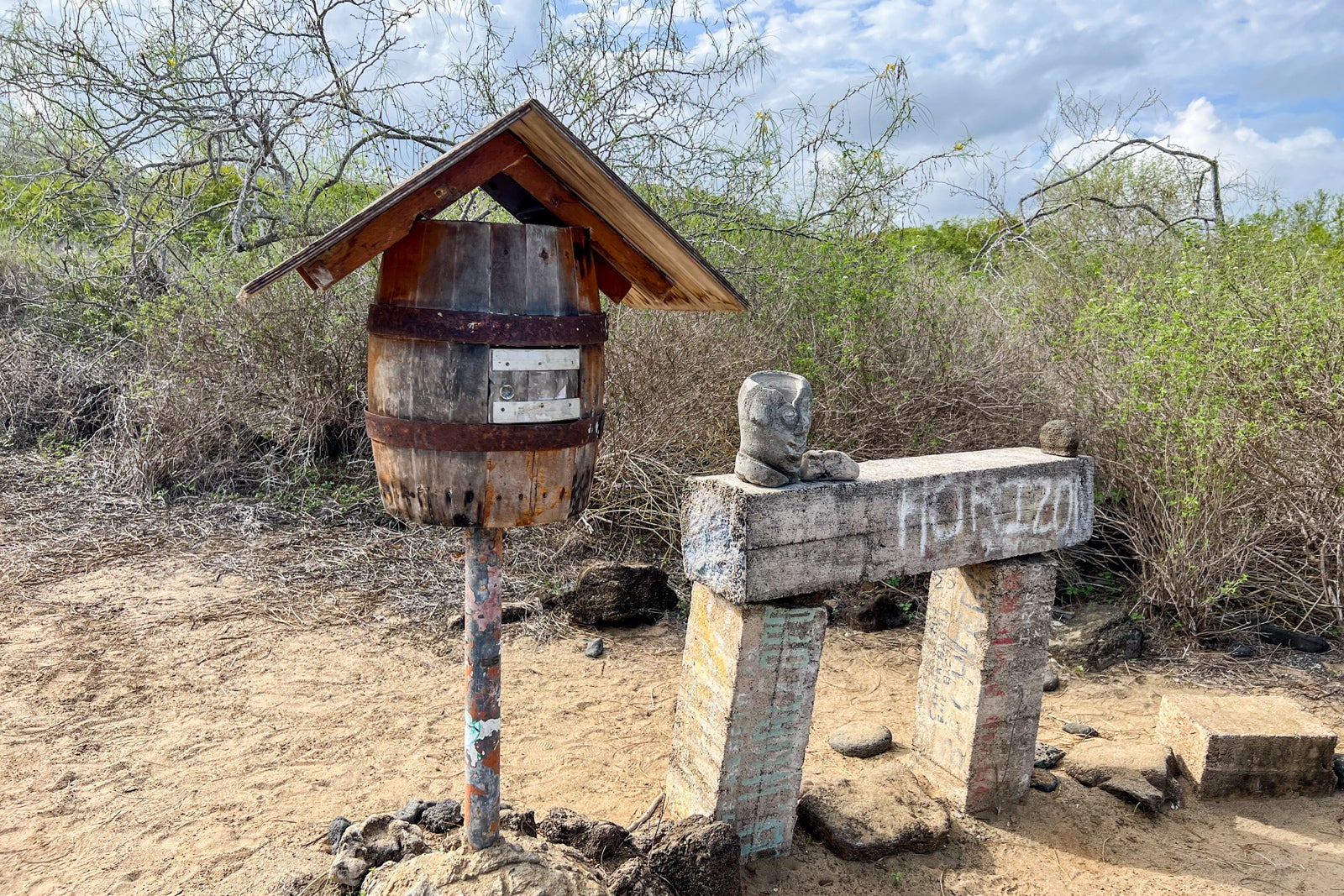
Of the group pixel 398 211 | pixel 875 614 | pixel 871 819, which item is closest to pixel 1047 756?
pixel 871 819

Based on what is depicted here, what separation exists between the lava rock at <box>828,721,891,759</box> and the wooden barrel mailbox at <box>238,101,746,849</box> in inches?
102

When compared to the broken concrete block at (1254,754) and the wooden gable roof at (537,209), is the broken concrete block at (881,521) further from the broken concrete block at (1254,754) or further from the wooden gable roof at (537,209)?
the broken concrete block at (1254,754)

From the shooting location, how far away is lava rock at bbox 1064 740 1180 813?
400 cm

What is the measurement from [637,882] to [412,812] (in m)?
0.99

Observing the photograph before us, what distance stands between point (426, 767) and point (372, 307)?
2.71 metres

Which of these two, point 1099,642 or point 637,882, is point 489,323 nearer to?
point 637,882

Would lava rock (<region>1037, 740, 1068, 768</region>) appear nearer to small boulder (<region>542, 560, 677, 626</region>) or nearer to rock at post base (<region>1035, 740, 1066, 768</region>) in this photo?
rock at post base (<region>1035, 740, 1066, 768</region>)

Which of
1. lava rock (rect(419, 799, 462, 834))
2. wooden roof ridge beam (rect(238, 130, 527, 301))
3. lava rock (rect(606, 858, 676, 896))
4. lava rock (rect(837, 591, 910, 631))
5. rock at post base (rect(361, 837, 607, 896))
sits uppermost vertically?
wooden roof ridge beam (rect(238, 130, 527, 301))

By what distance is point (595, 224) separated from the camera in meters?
2.45

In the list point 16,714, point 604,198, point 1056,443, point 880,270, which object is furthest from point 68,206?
point 1056,443

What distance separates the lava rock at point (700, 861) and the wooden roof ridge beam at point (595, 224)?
188 centimetres

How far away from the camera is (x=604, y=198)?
2.35 m

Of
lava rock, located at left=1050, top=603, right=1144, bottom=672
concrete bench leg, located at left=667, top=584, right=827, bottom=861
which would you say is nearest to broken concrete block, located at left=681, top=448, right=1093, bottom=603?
concrete bench leg, located at left=667, top=584, right=827, bottom=861

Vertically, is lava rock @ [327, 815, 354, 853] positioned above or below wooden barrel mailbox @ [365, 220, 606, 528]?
below
